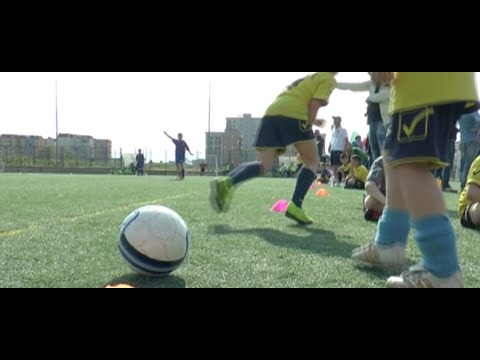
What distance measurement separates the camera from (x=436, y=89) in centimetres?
210

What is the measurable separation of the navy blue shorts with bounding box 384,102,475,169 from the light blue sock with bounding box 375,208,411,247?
558 millimetres

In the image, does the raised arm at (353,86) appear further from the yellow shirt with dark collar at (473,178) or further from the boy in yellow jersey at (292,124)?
the yellow shirt with dark collar at (473,178)

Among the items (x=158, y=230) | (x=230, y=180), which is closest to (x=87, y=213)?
(x=230, y=180)

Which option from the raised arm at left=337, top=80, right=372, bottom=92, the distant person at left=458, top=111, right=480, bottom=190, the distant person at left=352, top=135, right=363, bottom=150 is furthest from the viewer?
the distant person at left=352, top=135, right=363, bottom=150

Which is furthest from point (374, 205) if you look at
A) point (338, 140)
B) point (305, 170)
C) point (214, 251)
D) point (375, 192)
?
point (338, 140)

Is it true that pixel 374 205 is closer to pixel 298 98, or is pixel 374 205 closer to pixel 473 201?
pixel 473 201

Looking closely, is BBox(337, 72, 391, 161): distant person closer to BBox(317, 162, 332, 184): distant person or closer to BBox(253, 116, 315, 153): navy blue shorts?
BBox(253, 116, 315, 153): navy blue shorts

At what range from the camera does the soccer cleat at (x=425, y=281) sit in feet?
6.58

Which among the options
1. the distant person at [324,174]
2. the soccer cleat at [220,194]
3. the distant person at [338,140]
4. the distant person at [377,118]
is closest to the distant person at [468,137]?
the distant person at [377,118]

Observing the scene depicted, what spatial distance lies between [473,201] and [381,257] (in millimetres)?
2407

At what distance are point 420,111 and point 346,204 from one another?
489cm

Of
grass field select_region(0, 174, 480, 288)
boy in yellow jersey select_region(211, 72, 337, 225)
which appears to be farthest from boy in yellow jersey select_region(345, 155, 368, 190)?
boy in yellow jersey select_region(211, 72, 337, 225)

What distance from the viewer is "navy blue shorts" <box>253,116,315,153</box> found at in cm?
450
